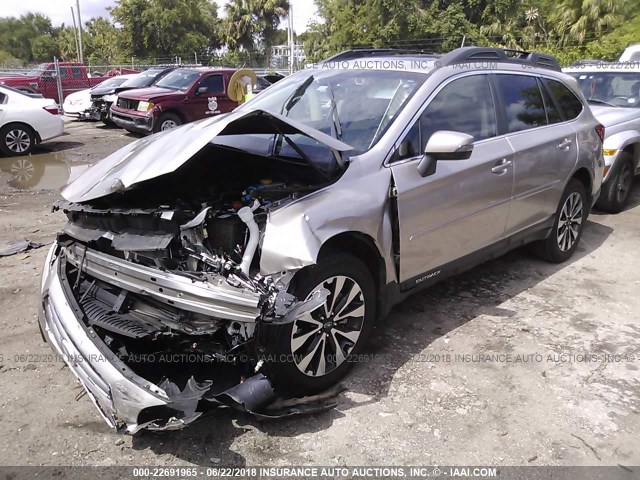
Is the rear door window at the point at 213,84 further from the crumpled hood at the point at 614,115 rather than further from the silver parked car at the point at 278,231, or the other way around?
the silver parked car at the point at 278,231

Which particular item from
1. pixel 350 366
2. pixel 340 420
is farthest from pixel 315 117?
pixel 340 420

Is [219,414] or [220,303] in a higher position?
[220,303]

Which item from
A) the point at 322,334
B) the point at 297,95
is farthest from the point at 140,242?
the point at 297,95

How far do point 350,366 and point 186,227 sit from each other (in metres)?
1.30

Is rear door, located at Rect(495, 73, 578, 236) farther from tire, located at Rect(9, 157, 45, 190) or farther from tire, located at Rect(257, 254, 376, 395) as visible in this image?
tire, located at Rect(9, 157, 45, 190)

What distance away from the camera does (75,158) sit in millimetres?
11359

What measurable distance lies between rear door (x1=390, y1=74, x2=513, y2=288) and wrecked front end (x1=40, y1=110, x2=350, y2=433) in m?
0.66

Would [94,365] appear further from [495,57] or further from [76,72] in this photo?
[76,72]

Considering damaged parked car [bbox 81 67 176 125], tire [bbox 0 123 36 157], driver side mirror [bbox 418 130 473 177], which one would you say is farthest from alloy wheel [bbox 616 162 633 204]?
damaged parked car [bbox 81 67 176 125]

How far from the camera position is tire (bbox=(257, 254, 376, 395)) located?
9.55ft

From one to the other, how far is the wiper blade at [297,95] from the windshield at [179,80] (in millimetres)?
9874

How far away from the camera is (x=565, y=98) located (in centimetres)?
516

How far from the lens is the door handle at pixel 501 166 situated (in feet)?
13.5

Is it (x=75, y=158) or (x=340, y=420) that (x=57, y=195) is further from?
(x=340, y=420)
